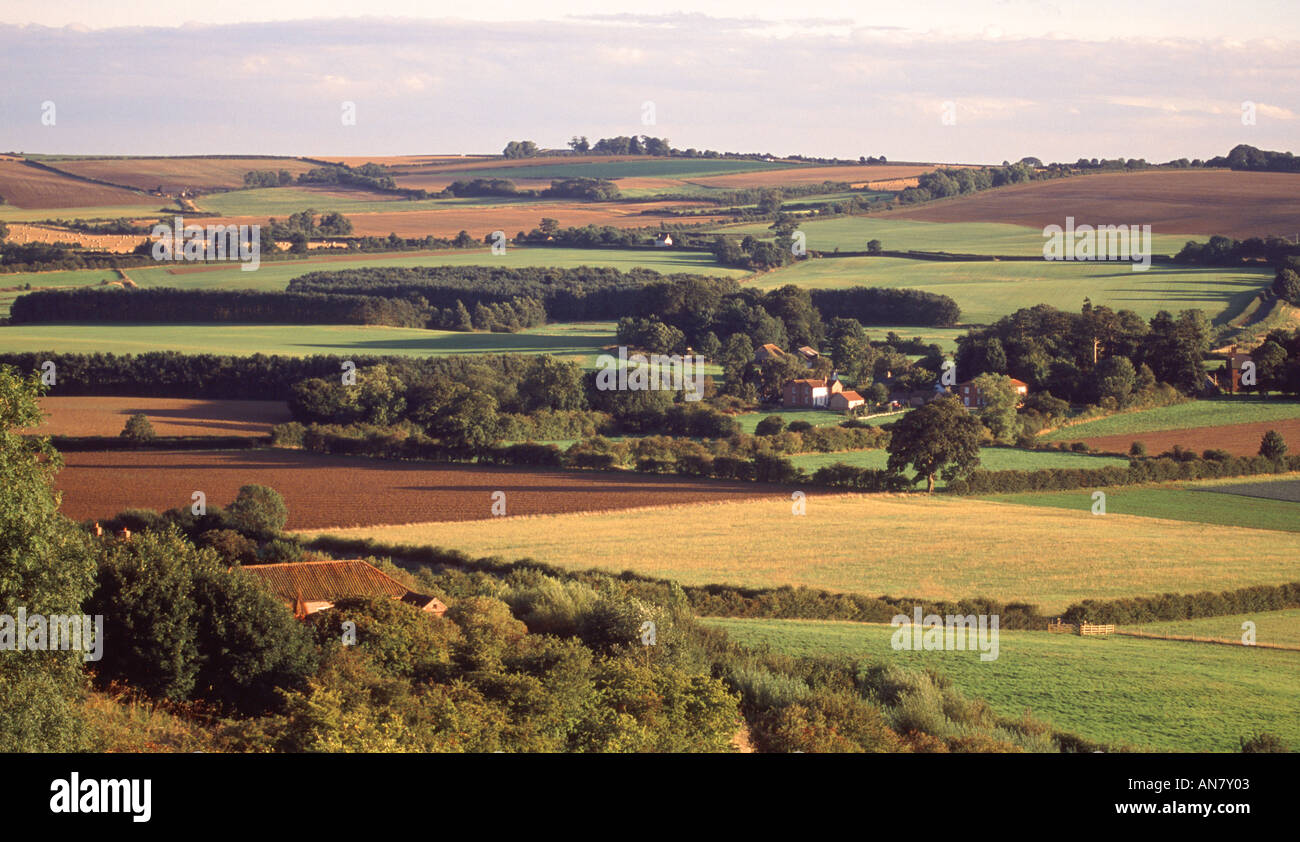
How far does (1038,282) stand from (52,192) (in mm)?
78334

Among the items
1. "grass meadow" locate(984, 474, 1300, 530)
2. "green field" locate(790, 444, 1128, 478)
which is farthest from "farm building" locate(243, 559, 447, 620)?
"grass meadow" locate(984, 474, 1300, 530)

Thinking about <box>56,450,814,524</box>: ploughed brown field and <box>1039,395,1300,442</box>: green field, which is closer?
<box>56,450,814,524</box>: ploughed brown field

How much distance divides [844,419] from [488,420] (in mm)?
15851

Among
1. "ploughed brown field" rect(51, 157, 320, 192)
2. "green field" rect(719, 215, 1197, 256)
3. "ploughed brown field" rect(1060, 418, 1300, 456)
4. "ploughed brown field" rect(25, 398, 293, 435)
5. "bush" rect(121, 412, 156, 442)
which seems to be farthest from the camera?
"ploughed brown field" rect(51, 157, 320, 192)

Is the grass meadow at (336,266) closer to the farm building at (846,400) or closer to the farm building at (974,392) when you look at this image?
the farm building at (846,400)

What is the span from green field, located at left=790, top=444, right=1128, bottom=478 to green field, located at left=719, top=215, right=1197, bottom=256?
50667mm

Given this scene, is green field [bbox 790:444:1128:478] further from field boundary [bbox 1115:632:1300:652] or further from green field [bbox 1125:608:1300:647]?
field boundary [bbox 1115:632:1300:652]

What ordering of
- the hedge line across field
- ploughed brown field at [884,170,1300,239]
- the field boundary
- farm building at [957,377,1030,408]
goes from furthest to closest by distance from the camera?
1. ploughed brown field at [884,170,1300,239]
2. farm building at [957,377,1030,408]
3. the hedge line across field
4. the field boundary

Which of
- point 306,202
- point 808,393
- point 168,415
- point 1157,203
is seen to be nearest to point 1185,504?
point 808,393

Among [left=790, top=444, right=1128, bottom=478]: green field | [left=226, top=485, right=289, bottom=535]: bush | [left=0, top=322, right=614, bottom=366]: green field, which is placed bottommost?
[left=226, top=485, right=289, bottom=535]: bush

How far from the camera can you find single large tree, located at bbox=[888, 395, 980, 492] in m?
41.4

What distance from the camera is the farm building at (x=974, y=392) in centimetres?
5578

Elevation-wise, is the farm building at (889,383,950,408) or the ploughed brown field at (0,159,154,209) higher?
the ploughed brown field at (0,159,154,209)
